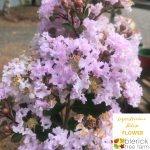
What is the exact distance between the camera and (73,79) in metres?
3.06

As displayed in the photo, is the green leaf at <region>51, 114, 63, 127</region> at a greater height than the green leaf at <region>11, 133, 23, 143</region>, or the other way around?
the green leaf at <region>51, 114, 63, 127</region>

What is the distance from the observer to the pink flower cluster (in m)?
3.09

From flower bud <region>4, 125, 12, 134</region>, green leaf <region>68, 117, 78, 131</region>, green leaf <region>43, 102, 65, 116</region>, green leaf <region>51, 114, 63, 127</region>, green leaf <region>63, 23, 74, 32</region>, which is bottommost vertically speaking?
flower bud <region>4, 125, 12, 134</region>

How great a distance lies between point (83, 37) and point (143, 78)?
3.10m

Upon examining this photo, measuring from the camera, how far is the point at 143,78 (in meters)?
6.25

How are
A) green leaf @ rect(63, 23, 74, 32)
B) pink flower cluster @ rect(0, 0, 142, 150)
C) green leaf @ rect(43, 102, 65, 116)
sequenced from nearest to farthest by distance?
pink flower cluster @ rect(0, 0, 142, 150)
green leaf @ rect(43, 102, 65, 116)
green leaf @ rect(63, 23, 74, 32)

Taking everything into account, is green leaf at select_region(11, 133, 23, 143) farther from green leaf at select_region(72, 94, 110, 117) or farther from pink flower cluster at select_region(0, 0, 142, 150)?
green leaf at select_region(72, 94, 110, 117)

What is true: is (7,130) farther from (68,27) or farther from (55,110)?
(68,27)

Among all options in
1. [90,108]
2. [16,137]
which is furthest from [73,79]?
[16,137]

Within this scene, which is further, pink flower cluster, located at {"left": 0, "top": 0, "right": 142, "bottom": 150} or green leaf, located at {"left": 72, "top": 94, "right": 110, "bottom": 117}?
green leaf, located at {"left": 72, "top": 94, "right": 110, "bottom": 117}

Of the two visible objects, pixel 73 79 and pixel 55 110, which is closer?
pixel 73 79

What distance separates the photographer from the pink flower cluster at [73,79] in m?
3.09

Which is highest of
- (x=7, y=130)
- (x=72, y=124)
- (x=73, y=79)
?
(x=73, y=79)

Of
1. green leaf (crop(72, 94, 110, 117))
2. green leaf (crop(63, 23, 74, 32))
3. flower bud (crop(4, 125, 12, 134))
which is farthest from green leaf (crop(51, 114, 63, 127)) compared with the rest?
green leaf (crop(63, 23, 74, 32))
